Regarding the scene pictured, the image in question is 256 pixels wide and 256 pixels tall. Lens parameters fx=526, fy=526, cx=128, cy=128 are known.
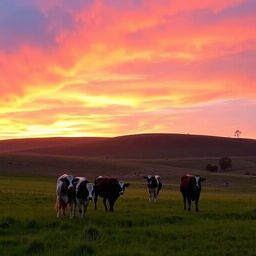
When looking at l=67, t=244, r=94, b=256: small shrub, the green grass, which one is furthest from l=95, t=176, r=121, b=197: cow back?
l=67, t=244, r=94, b=256: small shrub

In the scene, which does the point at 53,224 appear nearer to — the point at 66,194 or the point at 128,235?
the point at 66,194

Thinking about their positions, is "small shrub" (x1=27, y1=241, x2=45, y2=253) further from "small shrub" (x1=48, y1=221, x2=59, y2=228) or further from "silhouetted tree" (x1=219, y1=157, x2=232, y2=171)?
"silhouetted tree" (x1=219, y1=157, x2=232, y2=171)

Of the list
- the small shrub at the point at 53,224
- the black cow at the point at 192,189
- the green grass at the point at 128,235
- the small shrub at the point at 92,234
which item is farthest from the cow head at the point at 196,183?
the small shrub at the point at 92,234

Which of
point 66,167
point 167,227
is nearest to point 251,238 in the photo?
point 167,227

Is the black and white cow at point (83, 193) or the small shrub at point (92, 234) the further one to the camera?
the black and white cow at point (83, 193)

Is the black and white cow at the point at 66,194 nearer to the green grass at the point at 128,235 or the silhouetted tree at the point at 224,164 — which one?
the green grass at the point at 128,235

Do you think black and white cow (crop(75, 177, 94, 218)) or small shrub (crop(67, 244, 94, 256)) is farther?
black and white cow (crop(75, 177, 94, 218))

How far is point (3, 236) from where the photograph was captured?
54.4 ft

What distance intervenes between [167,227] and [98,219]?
3.19 m

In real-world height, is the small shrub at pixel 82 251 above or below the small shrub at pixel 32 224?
below

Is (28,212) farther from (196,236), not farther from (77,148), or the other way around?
(77,148)

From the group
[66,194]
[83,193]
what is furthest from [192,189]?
[66,194]

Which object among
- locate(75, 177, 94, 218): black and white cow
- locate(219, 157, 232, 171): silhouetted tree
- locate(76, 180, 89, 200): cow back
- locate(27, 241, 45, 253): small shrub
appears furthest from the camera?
locate(219, 157, 232, 171): silhouetted tree

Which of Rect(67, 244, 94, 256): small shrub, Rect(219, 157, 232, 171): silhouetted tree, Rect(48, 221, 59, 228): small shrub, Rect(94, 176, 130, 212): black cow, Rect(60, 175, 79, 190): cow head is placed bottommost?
Rect(67, 244, 94, 256): small shrub
